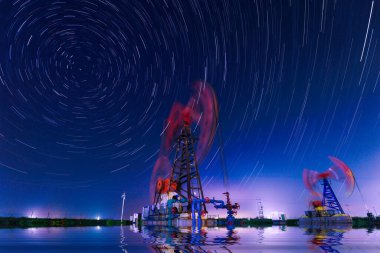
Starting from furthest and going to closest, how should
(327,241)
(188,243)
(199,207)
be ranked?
(199,207)
(327,241)
(188,243)

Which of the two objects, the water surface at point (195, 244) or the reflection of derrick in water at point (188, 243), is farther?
the water surface at point (195, 244)

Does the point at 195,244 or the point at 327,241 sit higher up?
the point at 195,244

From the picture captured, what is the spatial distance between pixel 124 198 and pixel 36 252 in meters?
186

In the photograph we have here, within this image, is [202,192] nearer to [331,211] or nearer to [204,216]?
[204,216]

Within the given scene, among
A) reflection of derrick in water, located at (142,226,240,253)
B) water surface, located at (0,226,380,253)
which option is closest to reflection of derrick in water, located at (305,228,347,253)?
water surface, located at (0,226,380,253)

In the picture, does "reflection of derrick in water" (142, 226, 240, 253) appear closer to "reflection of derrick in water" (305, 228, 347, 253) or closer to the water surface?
the water surface

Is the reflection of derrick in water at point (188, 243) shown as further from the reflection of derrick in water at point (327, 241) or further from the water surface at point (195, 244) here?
the reflection of derrick in water at point (327, 241)

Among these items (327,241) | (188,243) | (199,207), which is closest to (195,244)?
(188,243)

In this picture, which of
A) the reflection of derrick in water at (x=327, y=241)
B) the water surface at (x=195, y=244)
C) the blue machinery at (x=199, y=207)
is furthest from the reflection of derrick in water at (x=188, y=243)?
the blue machinery at (x=199, y=207)

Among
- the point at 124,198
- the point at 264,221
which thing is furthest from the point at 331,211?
the point at 124,198

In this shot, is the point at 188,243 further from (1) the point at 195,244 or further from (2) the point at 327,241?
(2) the point at 327,241

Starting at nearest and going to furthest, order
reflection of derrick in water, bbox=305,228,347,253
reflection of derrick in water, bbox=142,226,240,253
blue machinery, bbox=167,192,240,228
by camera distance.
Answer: reflection of derrick in water, bbox=142,226,240,253
reflection of derrick in water, bbox=305,228,347,253
blue machinery, bbox=167,192,240,228

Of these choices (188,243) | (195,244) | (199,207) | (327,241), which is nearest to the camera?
(195,244)

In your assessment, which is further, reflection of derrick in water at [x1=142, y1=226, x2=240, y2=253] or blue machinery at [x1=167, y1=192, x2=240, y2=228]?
blue machinery at [x1=167, y1=192, x2=240, y2=228]
